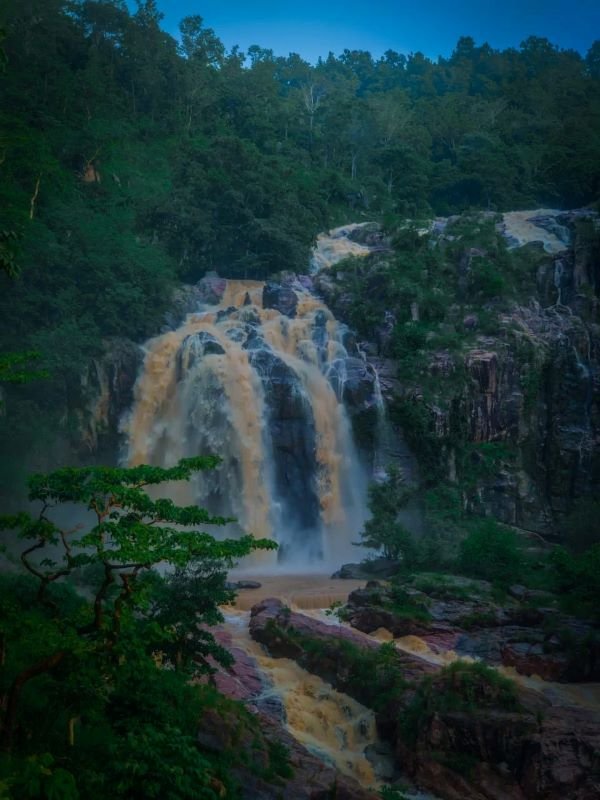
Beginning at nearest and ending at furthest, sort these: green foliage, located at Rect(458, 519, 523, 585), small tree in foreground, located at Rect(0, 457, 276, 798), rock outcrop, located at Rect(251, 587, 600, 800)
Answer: small tree in foreground, located at Rect(0, 457, 276, 798) → rock outcrop, located at Rect(251, 587, 600, 800) → green foliage, located at Rect(458, 519, 523, 585)

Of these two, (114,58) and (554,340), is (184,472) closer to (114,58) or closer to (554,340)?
(554,340)

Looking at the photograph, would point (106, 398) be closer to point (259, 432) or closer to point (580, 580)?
point (259, 432)

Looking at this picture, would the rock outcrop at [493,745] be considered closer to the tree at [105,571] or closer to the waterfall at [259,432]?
the tree at [105,571]

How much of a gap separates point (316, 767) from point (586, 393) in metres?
24.0

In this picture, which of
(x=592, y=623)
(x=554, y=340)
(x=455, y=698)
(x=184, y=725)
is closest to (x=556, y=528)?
(x=554, y=340)

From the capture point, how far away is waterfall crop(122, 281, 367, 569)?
87.9 ft

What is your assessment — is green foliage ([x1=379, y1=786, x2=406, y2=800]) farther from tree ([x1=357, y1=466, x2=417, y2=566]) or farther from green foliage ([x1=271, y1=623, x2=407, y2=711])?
tree ([x1=357, y1=466, x2=417, y2=566])

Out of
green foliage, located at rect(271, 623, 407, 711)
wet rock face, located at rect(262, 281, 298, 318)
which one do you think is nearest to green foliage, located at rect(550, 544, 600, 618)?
green foliage, located at rect(271, 623, 407, 711)

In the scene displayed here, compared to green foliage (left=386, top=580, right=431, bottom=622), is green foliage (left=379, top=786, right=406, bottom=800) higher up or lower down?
lower down

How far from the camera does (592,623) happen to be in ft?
54.9

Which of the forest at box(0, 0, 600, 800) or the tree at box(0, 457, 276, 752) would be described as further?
the forest at box(0, 0, 600, 800)

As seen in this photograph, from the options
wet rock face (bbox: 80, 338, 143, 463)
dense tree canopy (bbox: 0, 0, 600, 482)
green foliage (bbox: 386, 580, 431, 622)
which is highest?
dense tree canopy (bbox: 0, 0, 600, 482)

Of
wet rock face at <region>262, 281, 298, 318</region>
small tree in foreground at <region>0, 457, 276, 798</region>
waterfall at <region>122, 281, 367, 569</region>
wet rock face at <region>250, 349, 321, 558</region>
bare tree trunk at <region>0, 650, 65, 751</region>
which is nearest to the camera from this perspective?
bare tree trunk at <region>0, 650, 65, 751</region>

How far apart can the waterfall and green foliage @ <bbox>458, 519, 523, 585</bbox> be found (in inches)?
258
